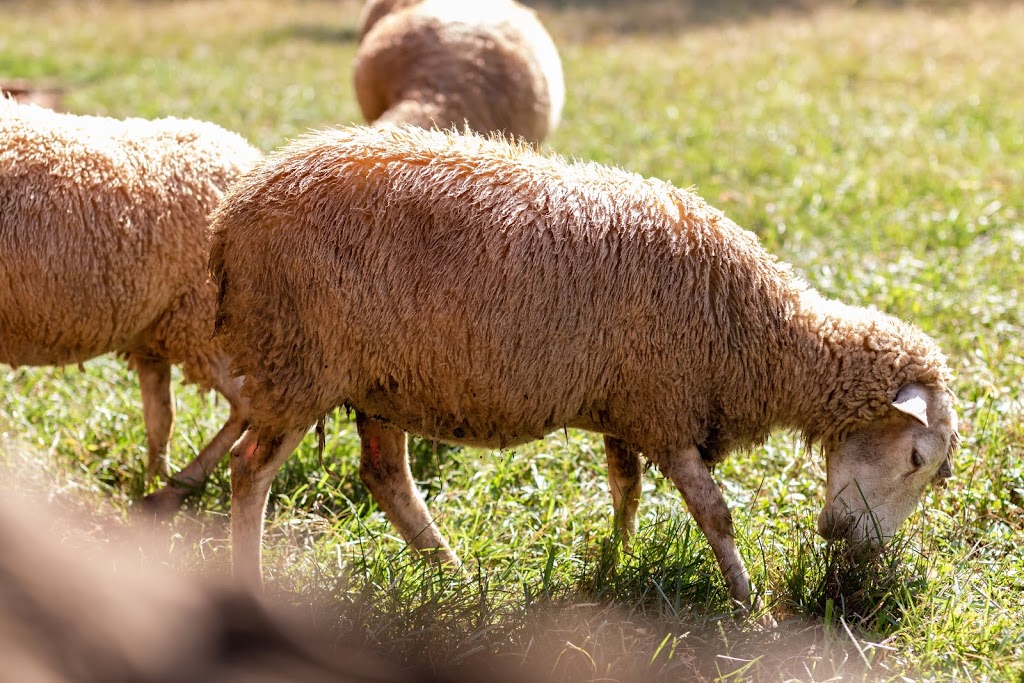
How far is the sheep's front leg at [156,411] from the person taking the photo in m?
4.52

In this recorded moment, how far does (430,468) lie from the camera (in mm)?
4609

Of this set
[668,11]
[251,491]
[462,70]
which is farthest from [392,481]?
[668,11]

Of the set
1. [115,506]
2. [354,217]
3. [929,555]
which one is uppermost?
[354,217]

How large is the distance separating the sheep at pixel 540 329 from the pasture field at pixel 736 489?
0.81 ft

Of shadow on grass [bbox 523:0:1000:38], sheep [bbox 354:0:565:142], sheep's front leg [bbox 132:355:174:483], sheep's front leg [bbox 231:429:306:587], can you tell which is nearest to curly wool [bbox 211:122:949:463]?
sheep's front leg [bbox 231:429:306:587]

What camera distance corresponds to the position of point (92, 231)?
391 cm

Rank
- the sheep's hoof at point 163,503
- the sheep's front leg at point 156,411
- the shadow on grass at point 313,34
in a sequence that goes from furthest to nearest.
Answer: the shadow on grass at point 313,34 → the sheep's front leg at point 156,411 → the sheep's hoof at point 163,503

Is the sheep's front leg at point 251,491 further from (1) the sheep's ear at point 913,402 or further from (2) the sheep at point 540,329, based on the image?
(1) the sheep's ear at point 913,402

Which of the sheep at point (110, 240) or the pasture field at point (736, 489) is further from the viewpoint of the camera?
the sheep at point (110, 240)

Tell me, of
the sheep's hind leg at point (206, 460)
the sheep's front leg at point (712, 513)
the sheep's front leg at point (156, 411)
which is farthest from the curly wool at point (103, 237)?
the sheep's front leg at point (712, 513)

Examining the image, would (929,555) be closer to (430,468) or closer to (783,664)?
(783,664)

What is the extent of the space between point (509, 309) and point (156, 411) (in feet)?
6.47

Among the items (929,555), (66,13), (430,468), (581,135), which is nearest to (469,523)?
(430,468)

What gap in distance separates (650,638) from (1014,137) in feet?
21.9
